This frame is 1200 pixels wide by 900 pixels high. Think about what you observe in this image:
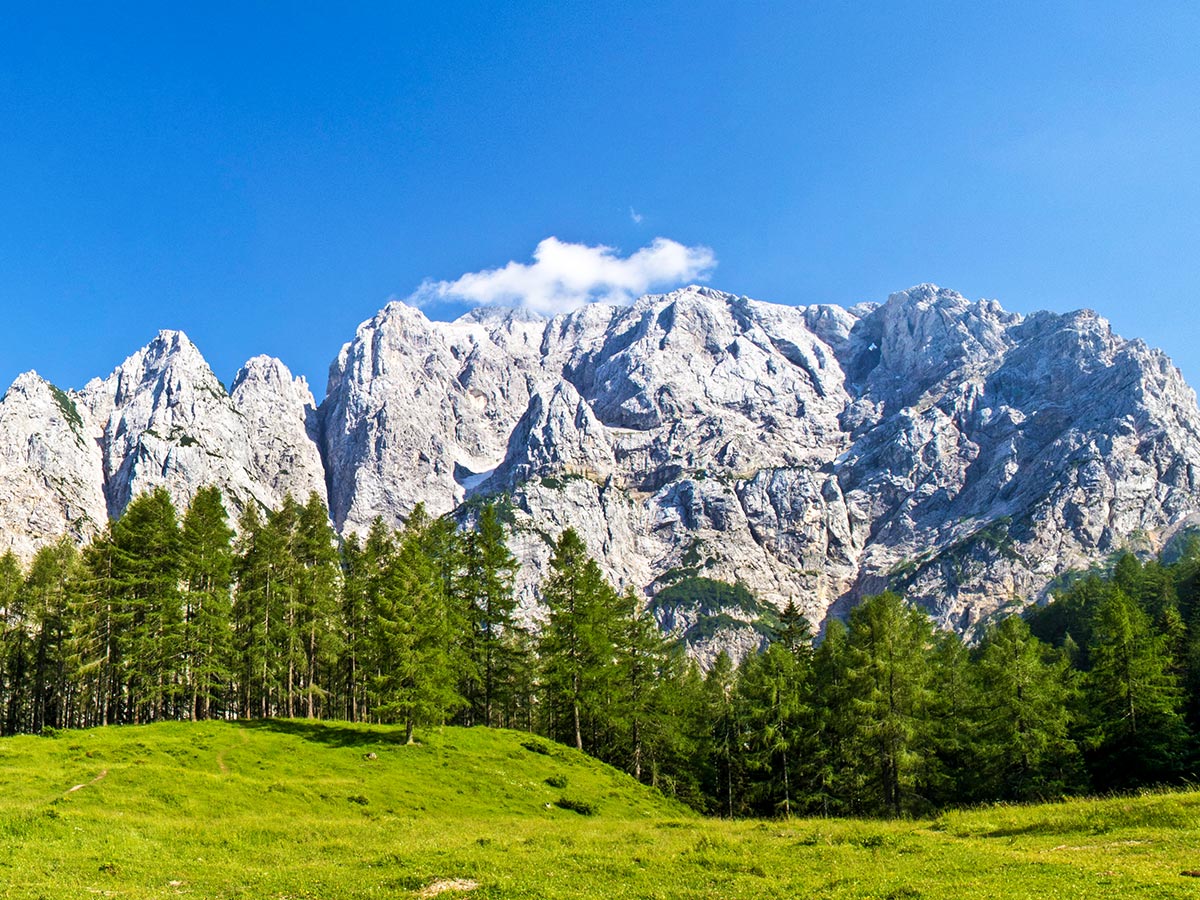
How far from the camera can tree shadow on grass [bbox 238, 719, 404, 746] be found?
4910cm

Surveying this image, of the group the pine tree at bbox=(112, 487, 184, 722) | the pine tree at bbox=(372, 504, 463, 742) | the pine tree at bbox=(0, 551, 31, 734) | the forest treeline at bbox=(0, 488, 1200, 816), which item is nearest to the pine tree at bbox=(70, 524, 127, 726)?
the forest treeline at bbox=(0, 488, 1200, 816)

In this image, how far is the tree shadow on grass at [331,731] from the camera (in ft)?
161

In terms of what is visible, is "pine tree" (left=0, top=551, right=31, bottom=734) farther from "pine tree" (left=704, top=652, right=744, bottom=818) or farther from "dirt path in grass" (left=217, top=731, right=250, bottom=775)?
"pine tree" (left=704, top=652, right=744, bottom=818)

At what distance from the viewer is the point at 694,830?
3023 centimetres

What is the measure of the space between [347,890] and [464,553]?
156 ft

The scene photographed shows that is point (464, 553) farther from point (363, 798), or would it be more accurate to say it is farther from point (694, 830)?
point (694, 830)

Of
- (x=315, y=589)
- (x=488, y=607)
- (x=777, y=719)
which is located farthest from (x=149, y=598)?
(x=777, y=719)

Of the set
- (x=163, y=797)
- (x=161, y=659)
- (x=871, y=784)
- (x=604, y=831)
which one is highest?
(x=161, y=659)

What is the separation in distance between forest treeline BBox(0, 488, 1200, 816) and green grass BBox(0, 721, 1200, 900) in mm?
10473

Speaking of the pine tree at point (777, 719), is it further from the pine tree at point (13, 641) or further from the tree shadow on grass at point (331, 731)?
the pine tree at point (13, 641)

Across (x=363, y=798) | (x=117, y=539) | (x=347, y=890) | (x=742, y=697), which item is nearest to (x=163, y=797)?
(x=363, y=798)

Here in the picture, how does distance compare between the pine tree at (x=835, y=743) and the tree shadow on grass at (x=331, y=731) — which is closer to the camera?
the tree shadow on grass at (x=331, y=731)

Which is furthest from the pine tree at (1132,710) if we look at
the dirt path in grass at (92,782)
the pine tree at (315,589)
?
the pine tree at (315,589)

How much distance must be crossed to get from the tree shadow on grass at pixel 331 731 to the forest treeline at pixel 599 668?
2095 mm
